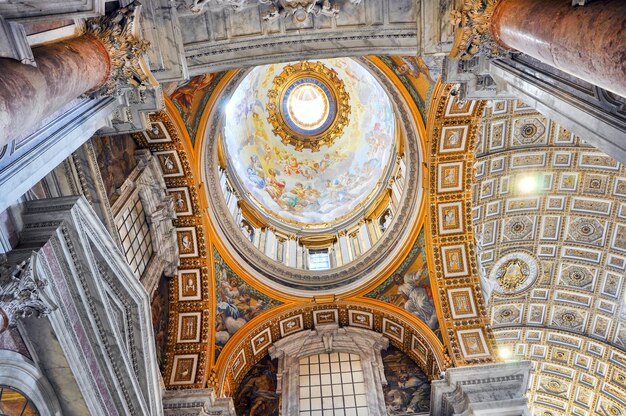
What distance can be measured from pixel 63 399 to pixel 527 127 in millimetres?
14440

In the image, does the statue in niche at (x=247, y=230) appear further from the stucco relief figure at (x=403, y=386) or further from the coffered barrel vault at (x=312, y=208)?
the stucco relief figure at (x=403, y=386)

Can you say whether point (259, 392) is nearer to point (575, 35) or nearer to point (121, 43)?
point (121, 43)

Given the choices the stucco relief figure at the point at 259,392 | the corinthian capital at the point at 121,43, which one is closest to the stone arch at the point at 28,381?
the corinthian capital at the point at 121,43

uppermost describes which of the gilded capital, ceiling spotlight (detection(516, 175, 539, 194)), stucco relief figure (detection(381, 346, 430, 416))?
ceiling spotlight (detection(516, 175, 539, 194))

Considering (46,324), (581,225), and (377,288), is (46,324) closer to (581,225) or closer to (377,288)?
(377,288)

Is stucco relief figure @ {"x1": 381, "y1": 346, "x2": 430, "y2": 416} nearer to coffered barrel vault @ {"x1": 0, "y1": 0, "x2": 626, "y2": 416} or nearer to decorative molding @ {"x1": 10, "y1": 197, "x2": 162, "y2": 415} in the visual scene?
coffered barrel vault @ {"x1": 0, "y1": 0, "x2": 626, "y2": 416}

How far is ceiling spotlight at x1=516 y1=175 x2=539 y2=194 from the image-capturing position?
17397mm

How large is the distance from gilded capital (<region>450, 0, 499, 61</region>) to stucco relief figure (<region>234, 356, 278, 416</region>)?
11.3 meters

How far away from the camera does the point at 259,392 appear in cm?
1565

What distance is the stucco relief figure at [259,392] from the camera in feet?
49.6

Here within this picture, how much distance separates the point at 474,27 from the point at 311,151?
52.6 feet

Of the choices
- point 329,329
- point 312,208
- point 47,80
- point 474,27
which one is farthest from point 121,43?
point 312,208

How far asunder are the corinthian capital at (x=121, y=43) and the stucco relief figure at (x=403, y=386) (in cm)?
1099

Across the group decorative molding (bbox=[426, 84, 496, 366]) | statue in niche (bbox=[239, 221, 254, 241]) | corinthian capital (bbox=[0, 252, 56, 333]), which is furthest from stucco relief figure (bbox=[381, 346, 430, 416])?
corinthian capital (bbox=[0, 252, 56, 333])
